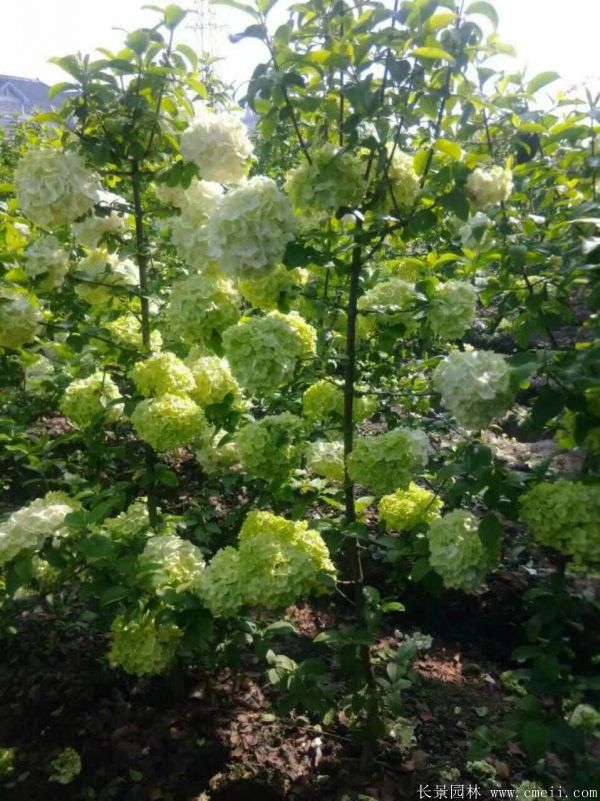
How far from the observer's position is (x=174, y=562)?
1863 millimetres

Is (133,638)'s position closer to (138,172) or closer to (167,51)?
(138,172)

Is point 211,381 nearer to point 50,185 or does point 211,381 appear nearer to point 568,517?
point 50,185

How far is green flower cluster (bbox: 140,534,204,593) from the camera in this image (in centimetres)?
182

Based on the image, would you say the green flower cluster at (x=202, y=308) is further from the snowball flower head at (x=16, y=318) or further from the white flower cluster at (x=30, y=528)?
the white flower cluster at (x=30, y=528)

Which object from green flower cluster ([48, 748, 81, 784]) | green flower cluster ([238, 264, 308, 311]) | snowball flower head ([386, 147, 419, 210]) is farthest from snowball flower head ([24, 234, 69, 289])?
green flower cluster ([48, 748, 81, 784])

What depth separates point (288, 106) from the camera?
5.65 ft

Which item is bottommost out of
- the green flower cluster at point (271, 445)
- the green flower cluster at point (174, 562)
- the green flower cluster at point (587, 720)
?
the green flower cluster at point (587, 720)

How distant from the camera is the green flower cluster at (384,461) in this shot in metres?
1.79

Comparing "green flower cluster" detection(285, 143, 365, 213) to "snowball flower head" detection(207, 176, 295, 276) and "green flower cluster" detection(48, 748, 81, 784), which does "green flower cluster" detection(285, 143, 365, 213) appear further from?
"green flower cluster" detection(48, 748, 81, 784)

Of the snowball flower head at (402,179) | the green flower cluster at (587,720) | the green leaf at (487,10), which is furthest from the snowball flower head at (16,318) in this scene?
the green flower cluster at (587,720)

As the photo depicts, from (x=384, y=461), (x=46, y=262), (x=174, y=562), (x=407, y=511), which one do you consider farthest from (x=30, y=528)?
(x=407, y=511)

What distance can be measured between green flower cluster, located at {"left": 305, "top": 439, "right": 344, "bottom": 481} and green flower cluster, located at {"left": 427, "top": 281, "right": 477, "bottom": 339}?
511 mm

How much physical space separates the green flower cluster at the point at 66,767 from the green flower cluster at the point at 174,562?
921mm

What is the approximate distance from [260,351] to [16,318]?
3.00ft
